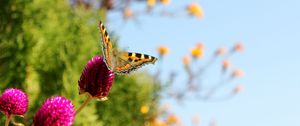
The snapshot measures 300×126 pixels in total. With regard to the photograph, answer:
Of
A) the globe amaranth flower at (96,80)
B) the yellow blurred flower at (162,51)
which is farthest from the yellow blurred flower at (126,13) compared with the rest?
the globe amaranth flower at (96,80)

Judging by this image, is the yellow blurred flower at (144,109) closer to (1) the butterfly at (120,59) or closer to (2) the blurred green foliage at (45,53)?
(2) the blurred green foliage at (45,53)

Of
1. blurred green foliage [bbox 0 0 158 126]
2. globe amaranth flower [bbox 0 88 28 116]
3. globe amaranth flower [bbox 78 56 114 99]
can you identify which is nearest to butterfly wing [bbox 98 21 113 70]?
globe amaranth flower [bbox 78 56 114 99]

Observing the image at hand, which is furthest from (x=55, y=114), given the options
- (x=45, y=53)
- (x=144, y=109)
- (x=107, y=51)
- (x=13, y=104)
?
(x=144, y=109)

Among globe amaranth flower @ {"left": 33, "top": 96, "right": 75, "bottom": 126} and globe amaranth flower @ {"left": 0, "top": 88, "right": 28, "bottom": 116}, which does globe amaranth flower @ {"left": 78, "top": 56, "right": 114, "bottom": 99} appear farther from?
globe amaranth flower @ {"left": 0, "top": 88, "right": 28, "bottom": 116}

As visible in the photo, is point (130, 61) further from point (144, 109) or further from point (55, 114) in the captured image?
point (144, 109)

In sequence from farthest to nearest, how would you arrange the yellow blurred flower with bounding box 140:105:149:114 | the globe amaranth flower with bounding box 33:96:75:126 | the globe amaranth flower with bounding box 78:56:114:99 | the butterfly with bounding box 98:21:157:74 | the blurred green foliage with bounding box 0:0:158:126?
the yellow blurred flower with bounding box 140:105:149:114 < the blurred green foliage with bounding box 0:0:158:126 < the globe amaranth flower with bounding box 78:56:114:99 < the butterfly with bounding box 98:21:157:74 < the globe amaranth flower with bounding box 33:96:75:126

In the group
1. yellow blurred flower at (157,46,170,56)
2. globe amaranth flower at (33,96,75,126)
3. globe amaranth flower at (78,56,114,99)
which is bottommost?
globe amaranth flower at (33,96,75,126)

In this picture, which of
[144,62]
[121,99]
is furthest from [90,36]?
[144,62]
